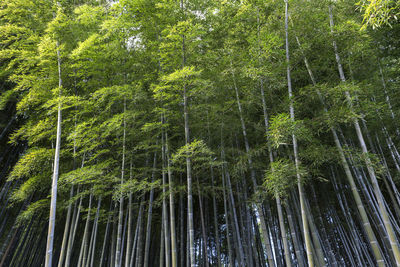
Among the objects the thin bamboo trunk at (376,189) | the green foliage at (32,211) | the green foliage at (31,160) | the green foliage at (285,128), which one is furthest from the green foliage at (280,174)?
the green foliage at (32,211)

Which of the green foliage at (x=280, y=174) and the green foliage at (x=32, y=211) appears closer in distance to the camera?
the green foliage at (x=280, y=174)

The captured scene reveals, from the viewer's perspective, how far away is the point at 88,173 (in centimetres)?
420

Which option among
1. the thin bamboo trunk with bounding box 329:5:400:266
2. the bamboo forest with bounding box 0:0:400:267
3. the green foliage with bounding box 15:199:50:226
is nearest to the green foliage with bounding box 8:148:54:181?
the bamboo forest with bounding box 0:0:400:267

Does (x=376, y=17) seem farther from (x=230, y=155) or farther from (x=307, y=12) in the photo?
(x=230, y=155)

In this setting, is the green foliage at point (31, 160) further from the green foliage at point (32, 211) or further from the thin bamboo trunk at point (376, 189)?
the thin bamboo trunk at point (376, 189)

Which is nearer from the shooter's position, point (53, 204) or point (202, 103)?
point (53, 204)

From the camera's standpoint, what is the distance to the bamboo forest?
3.72 metres

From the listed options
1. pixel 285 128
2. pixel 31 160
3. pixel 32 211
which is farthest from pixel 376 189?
pixel 32 211

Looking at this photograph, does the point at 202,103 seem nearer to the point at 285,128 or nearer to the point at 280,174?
the point at 285,128

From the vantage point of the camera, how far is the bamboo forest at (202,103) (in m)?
3.72

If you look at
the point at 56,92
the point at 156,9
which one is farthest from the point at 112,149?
the point at 156,9

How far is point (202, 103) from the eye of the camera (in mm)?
4914

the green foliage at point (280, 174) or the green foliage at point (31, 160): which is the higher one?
the green foliage at point (31, 160)

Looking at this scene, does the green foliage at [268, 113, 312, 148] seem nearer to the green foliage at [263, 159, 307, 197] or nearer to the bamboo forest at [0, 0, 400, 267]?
the bamboo forest at [0, 0, 400, 267]
